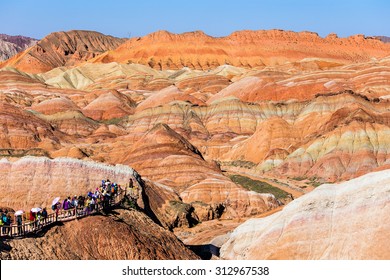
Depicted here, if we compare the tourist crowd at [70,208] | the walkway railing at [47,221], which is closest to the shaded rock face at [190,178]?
the tourist crowd at [70,208]

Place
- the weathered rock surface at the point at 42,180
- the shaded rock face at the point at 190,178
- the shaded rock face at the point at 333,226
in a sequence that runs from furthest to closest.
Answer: the shaded rock face at the point at 190,178 → the weathered rock surface at the point at 42,180 → the shaded rock face at the point at 333,226

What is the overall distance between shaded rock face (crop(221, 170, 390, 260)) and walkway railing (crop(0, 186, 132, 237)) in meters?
8.21

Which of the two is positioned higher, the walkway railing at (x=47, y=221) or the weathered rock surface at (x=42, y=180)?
the weathered rock surface at (x=42, y=180)

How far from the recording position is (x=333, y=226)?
40.0 m

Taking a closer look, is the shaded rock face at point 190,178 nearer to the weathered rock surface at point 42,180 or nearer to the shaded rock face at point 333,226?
the weathered rock surface at point 42,180

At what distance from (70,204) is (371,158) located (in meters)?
76.6

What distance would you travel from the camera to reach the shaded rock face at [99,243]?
107 ft

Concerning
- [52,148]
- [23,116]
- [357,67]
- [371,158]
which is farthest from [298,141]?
[357,67]

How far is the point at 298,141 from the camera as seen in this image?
128250 millimetres

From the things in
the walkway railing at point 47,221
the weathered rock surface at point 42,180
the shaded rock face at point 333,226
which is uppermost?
the weathered rock surface at point 42,180

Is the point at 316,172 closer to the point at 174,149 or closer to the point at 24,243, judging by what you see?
the point at 174,149

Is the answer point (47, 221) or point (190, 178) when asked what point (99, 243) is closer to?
point (47, 221)

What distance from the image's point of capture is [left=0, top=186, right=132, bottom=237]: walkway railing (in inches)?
1282

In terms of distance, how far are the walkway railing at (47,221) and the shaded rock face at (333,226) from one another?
26.9ft
